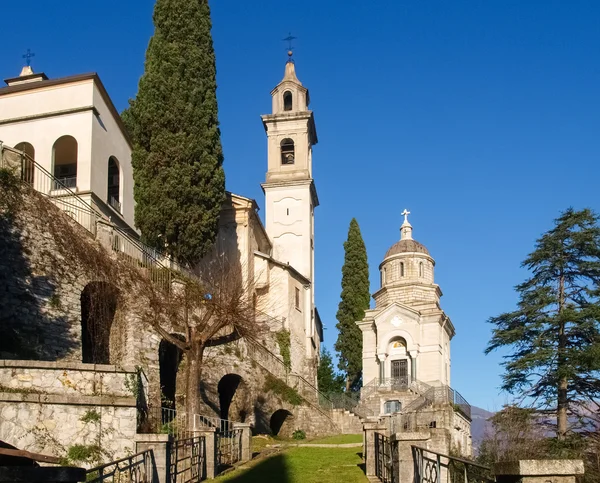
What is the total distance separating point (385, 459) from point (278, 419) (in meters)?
20.2

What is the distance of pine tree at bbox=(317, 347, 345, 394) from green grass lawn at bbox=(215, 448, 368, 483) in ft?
91.1

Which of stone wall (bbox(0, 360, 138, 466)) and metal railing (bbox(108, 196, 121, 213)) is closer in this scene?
stone wall (bbox(0, 360, 138, 466))

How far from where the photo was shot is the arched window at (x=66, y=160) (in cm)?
3198

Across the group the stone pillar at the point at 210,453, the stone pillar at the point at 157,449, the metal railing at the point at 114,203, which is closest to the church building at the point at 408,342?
the metal railing at the point at 114,203

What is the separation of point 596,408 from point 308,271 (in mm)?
21822

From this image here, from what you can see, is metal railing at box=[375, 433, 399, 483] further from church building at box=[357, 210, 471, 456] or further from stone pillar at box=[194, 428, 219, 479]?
church building at box=[357, 210, 471, 456]

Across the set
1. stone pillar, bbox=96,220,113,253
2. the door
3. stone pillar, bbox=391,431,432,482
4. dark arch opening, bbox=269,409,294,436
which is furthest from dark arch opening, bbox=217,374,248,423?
the door

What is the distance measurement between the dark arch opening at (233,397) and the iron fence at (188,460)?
45.4 feet

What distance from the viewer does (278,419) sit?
35.7m

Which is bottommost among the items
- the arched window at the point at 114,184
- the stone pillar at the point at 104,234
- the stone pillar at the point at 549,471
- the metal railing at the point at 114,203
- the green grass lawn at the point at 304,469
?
the green grass lawn at the point at 304,469

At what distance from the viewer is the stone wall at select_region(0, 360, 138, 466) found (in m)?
14.4

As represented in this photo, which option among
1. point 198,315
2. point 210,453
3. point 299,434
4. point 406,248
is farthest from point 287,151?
point 210,453

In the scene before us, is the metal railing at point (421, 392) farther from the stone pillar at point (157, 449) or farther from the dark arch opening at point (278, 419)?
the stone pillar at point (157, 449)

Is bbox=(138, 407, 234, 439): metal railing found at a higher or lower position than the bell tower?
lower
